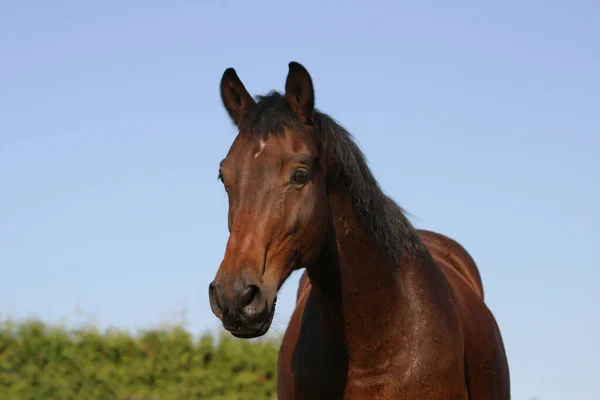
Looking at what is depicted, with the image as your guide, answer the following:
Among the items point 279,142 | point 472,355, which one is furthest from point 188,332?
point 279,142

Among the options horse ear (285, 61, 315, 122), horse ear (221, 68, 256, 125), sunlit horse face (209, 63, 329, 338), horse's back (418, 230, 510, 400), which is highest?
horse ear (221, 68, 256, 125)

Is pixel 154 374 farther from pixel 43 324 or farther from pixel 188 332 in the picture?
pixel 43 324

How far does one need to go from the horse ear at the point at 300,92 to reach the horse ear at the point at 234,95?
0.30 meters

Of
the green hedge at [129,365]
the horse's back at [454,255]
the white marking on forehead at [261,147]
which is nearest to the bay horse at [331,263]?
the white marking on forehead at [261,147]

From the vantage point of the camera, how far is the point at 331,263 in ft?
14.6

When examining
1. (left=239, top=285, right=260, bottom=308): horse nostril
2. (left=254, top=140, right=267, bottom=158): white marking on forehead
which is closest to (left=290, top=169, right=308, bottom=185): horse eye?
(left=254, top=140, right=267, bottom=158): white marking on forehead

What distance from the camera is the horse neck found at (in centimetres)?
446

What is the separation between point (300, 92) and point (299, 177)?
508mm

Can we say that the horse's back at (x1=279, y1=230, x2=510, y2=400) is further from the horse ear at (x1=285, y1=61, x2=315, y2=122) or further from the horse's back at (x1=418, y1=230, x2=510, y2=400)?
the horse ear at (x1=285, y1=61, x2=315, y2=122)

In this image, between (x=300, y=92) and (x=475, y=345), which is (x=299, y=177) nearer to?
(x=300, y=92)

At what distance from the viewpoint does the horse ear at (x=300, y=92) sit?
4379 millimetres

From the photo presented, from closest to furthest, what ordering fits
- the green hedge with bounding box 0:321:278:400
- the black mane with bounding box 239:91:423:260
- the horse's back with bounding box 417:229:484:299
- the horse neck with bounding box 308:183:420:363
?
1. the black mane with bounding box 239:91:423:260
2. the horse neck with bounding box 308:183:420:363
3. the horse's back with bounding box 417:229:484:299
4. the green hedge with bounding box 0:321:278:400

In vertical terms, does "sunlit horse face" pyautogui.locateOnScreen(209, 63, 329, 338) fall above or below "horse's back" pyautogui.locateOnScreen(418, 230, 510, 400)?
above

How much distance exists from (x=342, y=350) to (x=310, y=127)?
1139 millimetres
